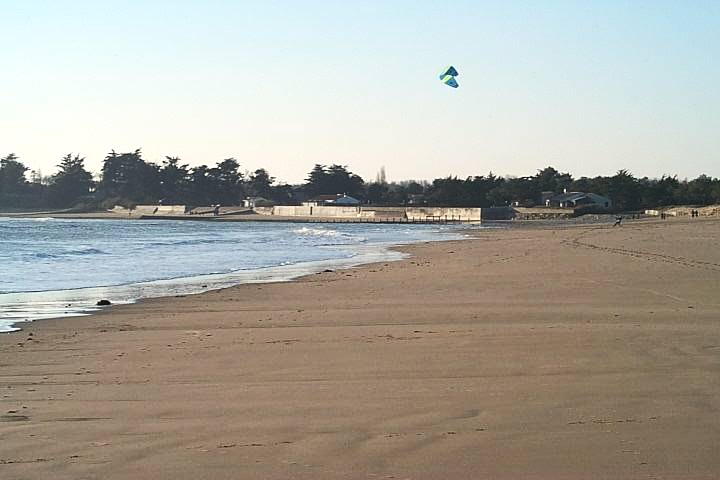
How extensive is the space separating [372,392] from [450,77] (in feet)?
91.1

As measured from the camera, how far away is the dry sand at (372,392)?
14.9ft

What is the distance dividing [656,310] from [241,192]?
144m

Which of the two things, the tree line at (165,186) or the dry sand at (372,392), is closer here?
the dry sand at (372,392)

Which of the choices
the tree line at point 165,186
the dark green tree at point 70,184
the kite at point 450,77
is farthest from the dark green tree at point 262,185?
the kite at point 450,77

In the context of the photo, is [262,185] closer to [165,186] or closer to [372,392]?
[165,186]

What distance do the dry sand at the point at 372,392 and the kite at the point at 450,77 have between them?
808 inches

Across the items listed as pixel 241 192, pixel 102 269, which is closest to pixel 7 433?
pixel 102 269

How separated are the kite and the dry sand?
808 inches

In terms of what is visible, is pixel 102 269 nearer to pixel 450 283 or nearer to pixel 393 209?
pixel 450 283

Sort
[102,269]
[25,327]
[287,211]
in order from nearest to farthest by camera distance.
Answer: [25,327] → [102,269] → [287,211]

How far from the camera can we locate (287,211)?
128750 millimetres

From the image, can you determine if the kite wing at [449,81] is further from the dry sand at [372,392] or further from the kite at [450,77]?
the dry sand at [372,392]

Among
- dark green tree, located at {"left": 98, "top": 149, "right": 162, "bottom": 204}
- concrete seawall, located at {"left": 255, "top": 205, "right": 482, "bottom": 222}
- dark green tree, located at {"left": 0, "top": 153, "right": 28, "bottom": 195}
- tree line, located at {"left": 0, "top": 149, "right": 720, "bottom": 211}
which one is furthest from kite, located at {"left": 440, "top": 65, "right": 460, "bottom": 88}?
dark green tree, located at {"left": 0, "top": 153, "right": 28, "bottom": 195}

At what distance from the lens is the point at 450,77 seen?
3272 cm
